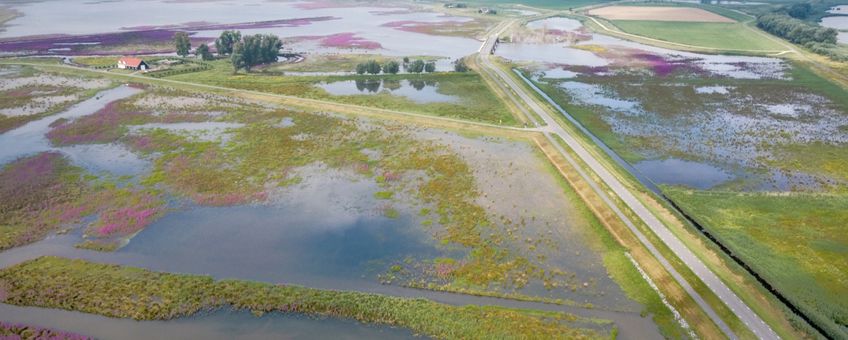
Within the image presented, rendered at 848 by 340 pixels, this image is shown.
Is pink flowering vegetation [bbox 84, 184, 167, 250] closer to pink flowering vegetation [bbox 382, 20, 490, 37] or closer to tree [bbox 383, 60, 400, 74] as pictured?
tree [bbox 383, 60, 400, 74]

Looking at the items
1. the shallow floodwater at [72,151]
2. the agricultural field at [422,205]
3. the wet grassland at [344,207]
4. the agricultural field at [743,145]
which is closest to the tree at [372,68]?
the agricultural field at [422,205]

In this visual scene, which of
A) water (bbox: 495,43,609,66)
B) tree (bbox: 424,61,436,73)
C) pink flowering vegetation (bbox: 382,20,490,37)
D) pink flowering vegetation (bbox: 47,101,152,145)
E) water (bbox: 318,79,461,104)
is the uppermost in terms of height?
pink flowering vegetation (bbox: 382,20,490,37)

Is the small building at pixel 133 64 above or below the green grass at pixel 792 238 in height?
above

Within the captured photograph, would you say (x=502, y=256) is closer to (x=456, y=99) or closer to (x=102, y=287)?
(x=102, y=287)

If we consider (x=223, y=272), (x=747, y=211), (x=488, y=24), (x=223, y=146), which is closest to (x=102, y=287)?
(x=223, y=272)

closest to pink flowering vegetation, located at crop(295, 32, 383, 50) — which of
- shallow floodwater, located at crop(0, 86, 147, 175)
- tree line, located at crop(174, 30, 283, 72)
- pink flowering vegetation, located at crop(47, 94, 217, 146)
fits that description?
tree line, located at crop(174, 30, 283, 72)

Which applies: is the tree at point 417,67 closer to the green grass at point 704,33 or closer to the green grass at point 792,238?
the green grass at point 792,238

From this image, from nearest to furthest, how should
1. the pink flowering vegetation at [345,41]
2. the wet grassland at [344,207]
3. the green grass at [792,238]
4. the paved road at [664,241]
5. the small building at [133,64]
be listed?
1. the paved road at [664,241]
2. the green grass at [792,238]
3. the wet grassland at [344,207]
4. the small building at [133,64]
5. the pink flowering vegetation at [345,41]
